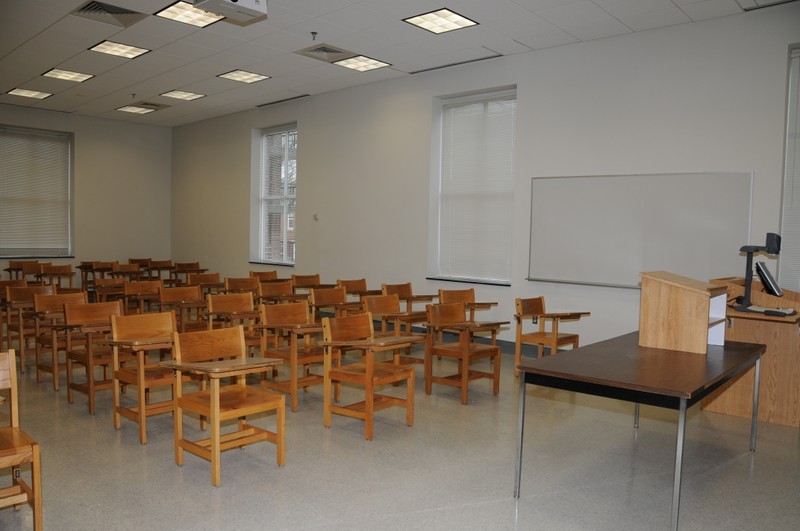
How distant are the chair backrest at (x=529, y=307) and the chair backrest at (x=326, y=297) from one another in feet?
6.41

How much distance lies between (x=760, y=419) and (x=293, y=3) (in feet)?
18.9

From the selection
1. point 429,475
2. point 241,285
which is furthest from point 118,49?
point 429,475

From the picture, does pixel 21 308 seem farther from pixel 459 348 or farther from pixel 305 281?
pixel 459 348

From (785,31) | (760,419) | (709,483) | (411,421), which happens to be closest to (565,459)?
(709,483)

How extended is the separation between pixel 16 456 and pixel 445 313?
12.2 feet

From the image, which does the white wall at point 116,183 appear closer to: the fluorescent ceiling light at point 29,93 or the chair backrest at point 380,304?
the fluorescent ceiling light at point 29,93

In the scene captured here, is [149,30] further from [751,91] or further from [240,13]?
[751,91]

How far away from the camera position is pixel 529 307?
21.4 feet

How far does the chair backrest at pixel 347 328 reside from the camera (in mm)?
4676

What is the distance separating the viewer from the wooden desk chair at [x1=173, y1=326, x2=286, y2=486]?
3.63 metres

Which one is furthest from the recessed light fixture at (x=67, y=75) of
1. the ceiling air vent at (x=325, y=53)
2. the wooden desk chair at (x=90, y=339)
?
the wooden desk chair at (x=90, y=339)

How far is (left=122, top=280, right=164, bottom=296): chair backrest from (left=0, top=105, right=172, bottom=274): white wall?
262 inches

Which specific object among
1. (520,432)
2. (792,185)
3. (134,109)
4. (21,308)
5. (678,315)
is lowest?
(520,432)

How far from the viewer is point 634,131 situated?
6934 mm
